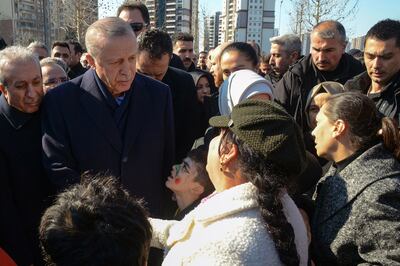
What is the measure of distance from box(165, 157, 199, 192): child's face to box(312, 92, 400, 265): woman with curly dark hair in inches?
31.8

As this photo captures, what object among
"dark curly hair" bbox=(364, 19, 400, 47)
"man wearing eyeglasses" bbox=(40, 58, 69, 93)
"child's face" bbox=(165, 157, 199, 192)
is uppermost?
"dark curly hair" bbox=(364, 19, 400, 47)

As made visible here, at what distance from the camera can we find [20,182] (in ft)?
7.62

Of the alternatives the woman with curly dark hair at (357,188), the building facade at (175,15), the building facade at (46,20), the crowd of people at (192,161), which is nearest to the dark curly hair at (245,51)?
the crowd of people at (192,161)

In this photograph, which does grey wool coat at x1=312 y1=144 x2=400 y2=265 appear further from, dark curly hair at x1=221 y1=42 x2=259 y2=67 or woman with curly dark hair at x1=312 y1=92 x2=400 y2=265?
dark curly hair at x1=221 y1=42 x2=259 y2=67

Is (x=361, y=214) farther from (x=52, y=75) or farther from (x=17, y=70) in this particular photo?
(x=52, y=75)

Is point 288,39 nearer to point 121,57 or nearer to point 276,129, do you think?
A: point 121,57

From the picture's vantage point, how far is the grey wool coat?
1586 millimetres

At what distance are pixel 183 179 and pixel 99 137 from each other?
577 mm

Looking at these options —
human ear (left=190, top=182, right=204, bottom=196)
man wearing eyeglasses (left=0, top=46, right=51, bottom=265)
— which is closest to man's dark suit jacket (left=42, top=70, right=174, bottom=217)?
man wearing eyeglasses (left=0, top=46, right=51, bottom=265)

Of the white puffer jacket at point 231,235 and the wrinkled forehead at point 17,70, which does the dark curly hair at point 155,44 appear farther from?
the white puffer jacket at point 231,235

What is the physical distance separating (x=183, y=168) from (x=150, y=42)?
117cm

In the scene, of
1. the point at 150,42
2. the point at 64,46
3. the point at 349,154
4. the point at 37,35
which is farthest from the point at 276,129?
the point at 37,35

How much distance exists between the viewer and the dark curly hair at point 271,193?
4.48ft

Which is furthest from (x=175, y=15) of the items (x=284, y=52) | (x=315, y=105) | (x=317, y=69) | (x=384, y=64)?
(x=315, y=105)
